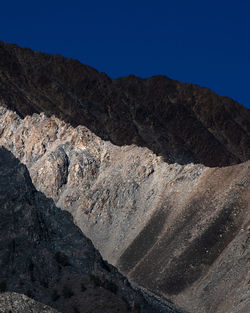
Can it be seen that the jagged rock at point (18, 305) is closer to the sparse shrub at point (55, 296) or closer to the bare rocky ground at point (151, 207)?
the sparse shrub at point (55, 296)

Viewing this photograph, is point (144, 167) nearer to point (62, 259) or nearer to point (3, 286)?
point (62, 259)

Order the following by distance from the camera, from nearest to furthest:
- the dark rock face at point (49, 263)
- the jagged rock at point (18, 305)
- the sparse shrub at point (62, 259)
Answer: the jagged rock at point (18, 305)
the dark rock face at point (49, 263)
the sparse shrub at point (62, 259)

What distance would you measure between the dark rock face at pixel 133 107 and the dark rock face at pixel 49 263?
238ft

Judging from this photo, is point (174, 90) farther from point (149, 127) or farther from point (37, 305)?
point (37, 305)

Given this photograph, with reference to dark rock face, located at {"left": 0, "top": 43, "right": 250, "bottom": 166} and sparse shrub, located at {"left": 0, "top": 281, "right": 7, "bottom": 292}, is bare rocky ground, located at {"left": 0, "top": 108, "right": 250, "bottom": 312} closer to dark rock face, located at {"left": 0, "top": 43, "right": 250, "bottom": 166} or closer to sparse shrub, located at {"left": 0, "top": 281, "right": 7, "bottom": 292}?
dark rock face, located at {"left": 0, "top": 43, "right": 250, "bottom": 166}

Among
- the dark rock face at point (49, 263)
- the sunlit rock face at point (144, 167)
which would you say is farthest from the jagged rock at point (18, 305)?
the sunlit rock face at point (144, 167)

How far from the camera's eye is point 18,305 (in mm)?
19281

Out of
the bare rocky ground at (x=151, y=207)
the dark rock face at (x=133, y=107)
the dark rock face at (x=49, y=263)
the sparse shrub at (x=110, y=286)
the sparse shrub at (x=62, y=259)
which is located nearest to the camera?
the dark rock face at (x=49, y=263)

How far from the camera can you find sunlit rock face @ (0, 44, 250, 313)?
68.0 metres

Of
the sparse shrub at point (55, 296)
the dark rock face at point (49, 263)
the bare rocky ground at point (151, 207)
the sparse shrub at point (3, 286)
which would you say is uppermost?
the bare rocky ground at point (151, 207)

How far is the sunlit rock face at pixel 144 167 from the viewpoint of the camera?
6800 centimetres

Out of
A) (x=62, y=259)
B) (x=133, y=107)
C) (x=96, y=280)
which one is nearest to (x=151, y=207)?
(x=62, y=259)

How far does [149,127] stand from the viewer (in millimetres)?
137875

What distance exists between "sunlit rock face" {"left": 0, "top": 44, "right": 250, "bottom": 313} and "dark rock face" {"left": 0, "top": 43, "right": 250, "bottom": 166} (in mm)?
252
